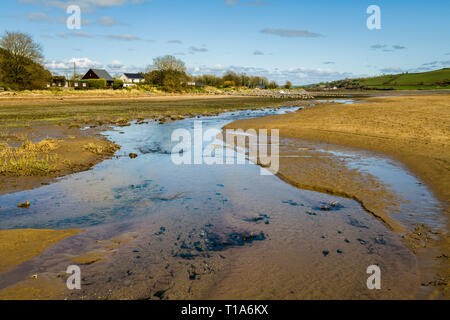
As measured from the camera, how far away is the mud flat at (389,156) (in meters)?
5.45

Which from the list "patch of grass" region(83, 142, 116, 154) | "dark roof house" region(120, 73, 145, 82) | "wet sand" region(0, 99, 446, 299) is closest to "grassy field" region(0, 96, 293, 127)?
"patch of grass" region(83, 142, 116, 154)

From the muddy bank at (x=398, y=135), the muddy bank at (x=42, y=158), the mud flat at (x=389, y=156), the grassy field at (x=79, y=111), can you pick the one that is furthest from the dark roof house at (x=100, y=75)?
the muddy bank at (x=42, y=158)

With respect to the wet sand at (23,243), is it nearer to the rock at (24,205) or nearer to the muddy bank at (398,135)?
the rock at (24,205)

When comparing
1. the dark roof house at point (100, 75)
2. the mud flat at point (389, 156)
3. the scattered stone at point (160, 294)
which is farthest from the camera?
the dark roof house at point (100, 75)

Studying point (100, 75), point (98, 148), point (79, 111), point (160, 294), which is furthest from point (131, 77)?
point (160, 294)

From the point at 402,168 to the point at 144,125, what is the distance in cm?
1904

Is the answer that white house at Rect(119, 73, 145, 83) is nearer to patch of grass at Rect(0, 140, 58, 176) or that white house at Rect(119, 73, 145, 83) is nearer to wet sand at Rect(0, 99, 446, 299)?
patch of grass at Rect(0, 140, 58, 176)

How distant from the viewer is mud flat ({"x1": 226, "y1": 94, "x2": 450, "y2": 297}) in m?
5.45

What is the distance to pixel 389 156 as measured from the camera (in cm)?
1216

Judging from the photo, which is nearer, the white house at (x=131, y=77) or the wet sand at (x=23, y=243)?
the wet sand at (x=23, y=243)

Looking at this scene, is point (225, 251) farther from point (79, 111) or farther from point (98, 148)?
point (79, 111)

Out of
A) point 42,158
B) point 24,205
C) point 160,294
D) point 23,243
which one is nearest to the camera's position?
point 160,294

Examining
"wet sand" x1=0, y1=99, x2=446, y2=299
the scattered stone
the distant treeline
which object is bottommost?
the scattered stone
